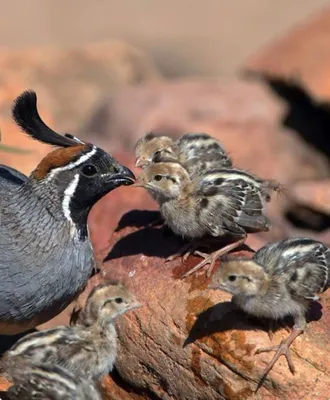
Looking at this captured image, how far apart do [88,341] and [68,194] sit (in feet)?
3.72

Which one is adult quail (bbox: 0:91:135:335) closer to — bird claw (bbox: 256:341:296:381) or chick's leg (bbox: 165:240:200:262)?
chick's leg (bbox: 165:240:200:262)

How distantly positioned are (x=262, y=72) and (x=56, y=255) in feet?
28.0

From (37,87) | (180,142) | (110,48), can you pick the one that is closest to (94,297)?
(180,142)

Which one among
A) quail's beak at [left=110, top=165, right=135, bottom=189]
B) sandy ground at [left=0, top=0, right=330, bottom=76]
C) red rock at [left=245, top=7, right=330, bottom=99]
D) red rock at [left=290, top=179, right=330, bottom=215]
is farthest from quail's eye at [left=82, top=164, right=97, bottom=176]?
sandy ground at [left=0, top=0, right=330, bottom=76]

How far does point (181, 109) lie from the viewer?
15.4 m

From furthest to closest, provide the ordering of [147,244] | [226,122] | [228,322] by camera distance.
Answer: [226,122]
[147,244]
[228,322]

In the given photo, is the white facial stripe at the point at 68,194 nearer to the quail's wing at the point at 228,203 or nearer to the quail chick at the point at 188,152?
the quail's wing at the point at 228,203

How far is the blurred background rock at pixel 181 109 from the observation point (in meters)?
7.34

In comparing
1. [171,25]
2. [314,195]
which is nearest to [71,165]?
[314,195]

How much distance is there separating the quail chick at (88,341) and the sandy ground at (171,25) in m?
15.0

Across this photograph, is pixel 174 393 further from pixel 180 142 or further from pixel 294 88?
pixel 294 88

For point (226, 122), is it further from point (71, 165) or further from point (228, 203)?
point (71, 165)

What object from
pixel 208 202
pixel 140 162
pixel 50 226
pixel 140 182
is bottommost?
pixel 50 226

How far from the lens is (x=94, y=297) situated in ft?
23.0
